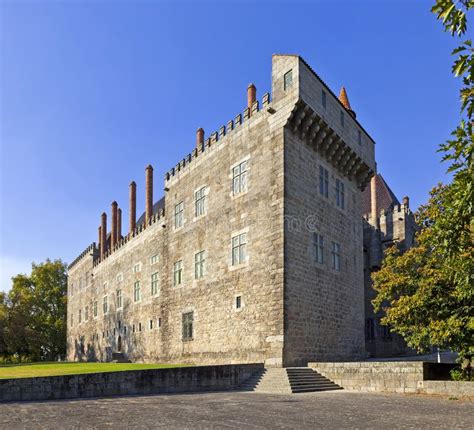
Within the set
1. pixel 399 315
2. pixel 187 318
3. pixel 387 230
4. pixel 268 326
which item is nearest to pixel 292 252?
pixel 268 326

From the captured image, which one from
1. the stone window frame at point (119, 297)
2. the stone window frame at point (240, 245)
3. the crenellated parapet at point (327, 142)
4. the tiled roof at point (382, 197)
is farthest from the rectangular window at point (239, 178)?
the stone window frame at point (119, 297)

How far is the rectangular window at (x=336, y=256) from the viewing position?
23859mm

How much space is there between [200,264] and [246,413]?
14.9m

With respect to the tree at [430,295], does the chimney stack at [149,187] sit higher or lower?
higher

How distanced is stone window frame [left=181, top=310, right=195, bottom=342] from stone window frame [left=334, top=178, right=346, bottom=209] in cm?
936

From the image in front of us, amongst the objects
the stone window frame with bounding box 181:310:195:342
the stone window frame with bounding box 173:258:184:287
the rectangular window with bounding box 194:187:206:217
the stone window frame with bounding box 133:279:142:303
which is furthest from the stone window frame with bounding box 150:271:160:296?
the rectangular window with bounding box 194:187:206:217

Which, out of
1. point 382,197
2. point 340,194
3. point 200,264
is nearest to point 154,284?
point 200,264

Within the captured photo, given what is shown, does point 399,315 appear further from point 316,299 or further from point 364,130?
point 364,130

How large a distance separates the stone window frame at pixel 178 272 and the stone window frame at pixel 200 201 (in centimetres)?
285

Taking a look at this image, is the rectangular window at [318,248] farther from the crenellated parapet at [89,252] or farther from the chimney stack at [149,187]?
the crenellated parapet at [89,252]

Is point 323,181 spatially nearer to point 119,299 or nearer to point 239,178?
point 239,178

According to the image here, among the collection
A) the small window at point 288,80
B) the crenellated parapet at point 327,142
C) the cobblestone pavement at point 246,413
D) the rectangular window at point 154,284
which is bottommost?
the cobblestone pavement at point 246,413

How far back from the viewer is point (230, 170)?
969 inches

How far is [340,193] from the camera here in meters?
25.7
